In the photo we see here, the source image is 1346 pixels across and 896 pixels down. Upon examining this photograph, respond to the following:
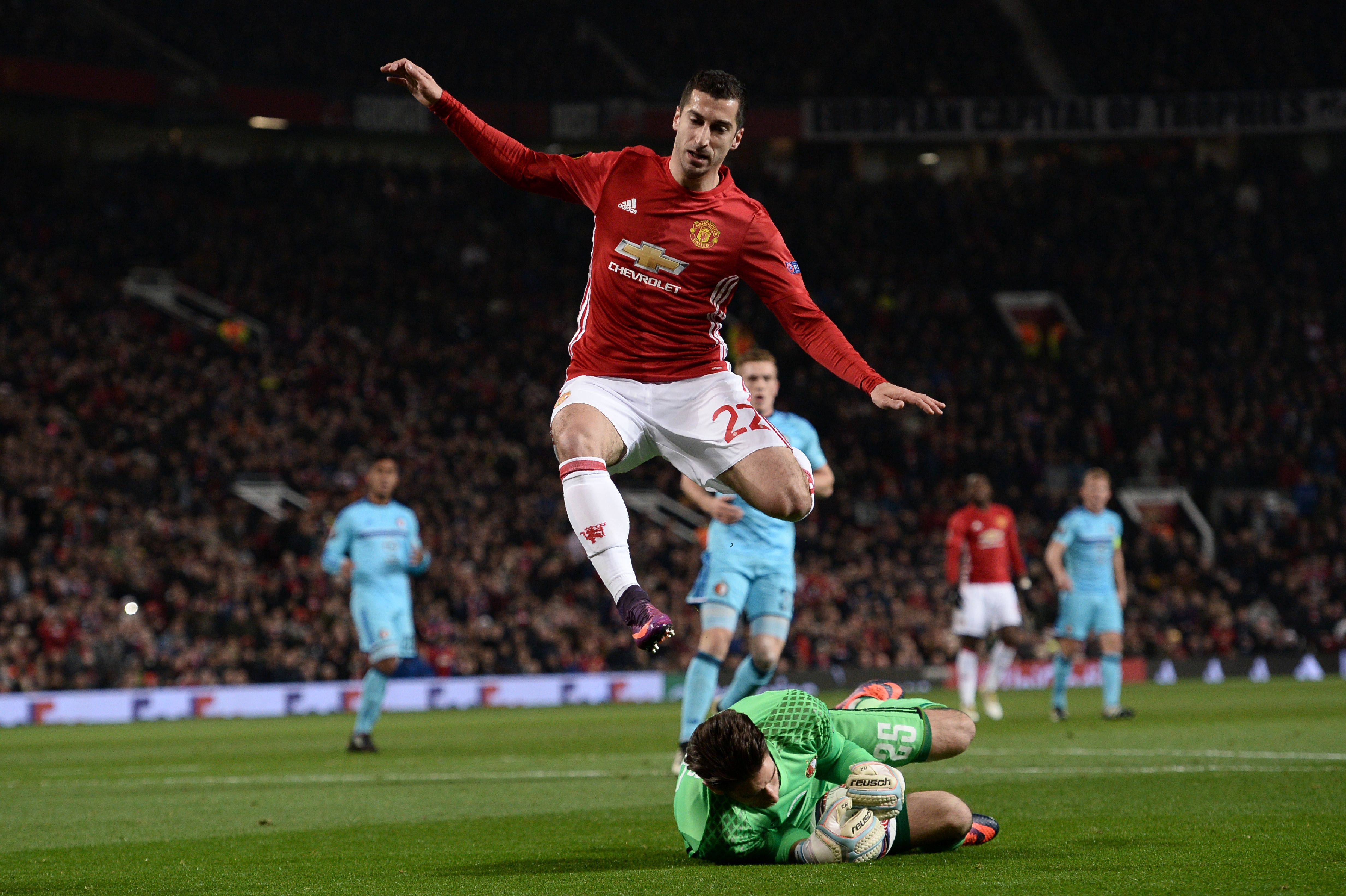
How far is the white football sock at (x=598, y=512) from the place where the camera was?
6645mm

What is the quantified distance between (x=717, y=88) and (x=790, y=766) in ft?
9.67

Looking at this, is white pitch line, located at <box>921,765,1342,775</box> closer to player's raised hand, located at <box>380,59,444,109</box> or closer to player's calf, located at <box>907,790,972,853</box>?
player's calf, located at <box>907,790,972,853</box>

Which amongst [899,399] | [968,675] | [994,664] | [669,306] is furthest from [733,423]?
[994,664]

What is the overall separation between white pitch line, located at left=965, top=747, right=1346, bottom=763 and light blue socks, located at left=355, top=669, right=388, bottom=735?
5365 millimetres

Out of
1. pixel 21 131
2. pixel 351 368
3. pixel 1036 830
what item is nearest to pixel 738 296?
pixel 351 368

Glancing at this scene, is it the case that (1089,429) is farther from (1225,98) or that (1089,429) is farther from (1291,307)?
(1225,98)

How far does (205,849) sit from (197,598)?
16893 millimetres

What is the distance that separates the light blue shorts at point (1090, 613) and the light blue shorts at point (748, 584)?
7.24 metres

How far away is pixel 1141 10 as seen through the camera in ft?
131

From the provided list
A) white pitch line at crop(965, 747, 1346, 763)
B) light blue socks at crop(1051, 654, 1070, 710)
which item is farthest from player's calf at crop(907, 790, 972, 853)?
light blue socks at crop(1051, 654, 1070, 710)

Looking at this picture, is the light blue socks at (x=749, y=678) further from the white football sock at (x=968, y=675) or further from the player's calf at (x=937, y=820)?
the white football sock at (x=968, y=675)

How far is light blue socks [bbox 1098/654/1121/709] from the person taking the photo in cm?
1598

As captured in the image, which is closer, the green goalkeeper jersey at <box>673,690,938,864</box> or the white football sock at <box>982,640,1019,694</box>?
the green goalkeeper jersey at <box>673,690,938,864</box>

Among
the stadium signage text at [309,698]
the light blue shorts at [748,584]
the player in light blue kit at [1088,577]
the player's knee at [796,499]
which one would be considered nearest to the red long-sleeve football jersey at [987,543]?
the player in light blue kit at [1088,577]
